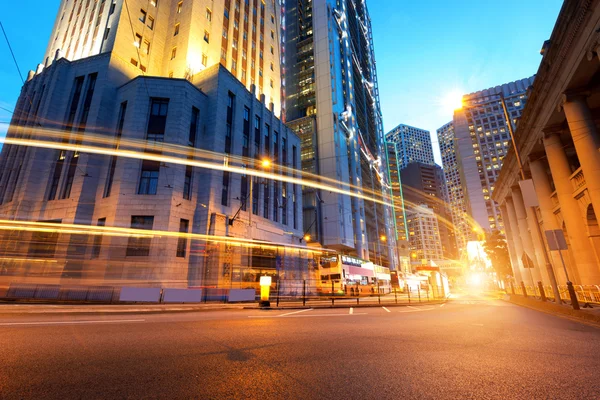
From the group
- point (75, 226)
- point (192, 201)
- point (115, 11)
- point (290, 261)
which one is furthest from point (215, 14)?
point (290, 261)

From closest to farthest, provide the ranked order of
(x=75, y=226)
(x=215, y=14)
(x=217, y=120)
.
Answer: (x=75, y=226) < (x=217, y=120) < (x=215, y=14)

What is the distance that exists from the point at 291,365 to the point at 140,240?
2382cm

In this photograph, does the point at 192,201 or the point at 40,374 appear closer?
the point at 40,374

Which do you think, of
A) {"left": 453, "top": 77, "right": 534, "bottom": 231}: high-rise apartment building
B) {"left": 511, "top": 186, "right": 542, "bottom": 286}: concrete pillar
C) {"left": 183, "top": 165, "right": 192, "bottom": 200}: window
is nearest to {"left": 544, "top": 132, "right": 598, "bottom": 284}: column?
{"left": 511, "top": 186, "right": 542, "bottom": 286}: concrete pillar

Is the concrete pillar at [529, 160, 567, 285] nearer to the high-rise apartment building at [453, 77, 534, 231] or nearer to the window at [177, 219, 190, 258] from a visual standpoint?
the window at [177, 219, 190, 258]

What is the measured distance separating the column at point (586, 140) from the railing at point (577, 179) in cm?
296

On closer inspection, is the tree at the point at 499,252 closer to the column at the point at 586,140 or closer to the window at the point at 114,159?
the column at the point at 586,140

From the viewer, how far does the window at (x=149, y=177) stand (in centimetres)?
2559

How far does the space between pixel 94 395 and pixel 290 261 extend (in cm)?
3147

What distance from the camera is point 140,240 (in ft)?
77.2

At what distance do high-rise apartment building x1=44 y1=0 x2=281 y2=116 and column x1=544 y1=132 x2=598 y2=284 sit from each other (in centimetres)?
3573

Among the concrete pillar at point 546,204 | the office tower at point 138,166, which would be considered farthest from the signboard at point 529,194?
the office tower at point 138,166

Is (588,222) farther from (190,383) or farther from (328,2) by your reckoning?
(328,2)

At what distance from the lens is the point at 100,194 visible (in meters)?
26.0
